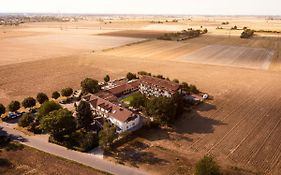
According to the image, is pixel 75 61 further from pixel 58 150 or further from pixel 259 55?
pixel 259 55

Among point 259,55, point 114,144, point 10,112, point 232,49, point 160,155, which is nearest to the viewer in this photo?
point 160,155

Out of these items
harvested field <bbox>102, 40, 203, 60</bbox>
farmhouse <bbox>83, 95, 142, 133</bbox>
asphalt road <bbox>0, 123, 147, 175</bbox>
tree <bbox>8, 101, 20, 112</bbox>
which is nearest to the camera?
asphalt road <bbox>0, 123, 147, 175</bbox>

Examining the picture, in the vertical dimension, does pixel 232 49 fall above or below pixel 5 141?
above

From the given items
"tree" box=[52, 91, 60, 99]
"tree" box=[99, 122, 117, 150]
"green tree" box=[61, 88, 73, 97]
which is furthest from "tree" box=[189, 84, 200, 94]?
"tree" box=[52, 91, 60, 99]

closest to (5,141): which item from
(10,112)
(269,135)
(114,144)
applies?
(10,112)

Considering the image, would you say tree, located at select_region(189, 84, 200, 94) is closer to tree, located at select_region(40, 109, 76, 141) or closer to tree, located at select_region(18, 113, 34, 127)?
tree, located at select_region(40, 109, 76, 141)

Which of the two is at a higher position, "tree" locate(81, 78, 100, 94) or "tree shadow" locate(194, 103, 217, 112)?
"tree" locate(81, 78, 100, 94)

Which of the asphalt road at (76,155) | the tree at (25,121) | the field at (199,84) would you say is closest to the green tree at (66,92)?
the field at (199,84)
